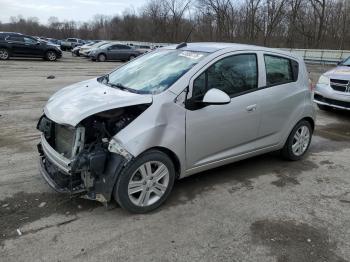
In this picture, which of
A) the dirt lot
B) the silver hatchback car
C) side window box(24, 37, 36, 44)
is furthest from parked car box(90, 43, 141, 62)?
the silver hatchback car

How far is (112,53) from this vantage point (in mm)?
28672

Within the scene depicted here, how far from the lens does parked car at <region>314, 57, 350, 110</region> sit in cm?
870

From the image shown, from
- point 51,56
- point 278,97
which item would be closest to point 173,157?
point 278,97

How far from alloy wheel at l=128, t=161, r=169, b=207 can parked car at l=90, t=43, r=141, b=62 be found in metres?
25.7

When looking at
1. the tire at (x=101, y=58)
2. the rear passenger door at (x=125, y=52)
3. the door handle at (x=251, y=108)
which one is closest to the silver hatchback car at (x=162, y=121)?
the door handle at (x=251, y=108)

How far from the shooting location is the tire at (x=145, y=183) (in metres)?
3.63

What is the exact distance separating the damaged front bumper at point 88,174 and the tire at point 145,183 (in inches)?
3.7

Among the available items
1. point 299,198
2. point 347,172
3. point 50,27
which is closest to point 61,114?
point 299,198

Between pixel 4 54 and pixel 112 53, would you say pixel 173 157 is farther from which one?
pixel 112 53

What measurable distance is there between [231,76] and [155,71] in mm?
934

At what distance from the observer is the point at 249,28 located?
2264 inches

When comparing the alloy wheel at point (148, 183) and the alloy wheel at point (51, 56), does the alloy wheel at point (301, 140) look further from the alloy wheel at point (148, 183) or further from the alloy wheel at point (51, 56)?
the alloy wheel at point (51, 56)

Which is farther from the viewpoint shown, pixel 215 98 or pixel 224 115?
pixel 224 115

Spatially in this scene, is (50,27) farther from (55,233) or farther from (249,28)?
(55,233)
